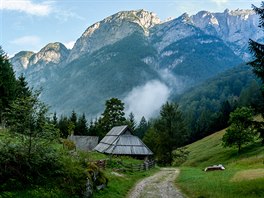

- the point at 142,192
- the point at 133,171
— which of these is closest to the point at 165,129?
the point at 133,171

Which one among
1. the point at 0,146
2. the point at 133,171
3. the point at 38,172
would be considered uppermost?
the point at 0,146

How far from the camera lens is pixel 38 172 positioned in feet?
61.3

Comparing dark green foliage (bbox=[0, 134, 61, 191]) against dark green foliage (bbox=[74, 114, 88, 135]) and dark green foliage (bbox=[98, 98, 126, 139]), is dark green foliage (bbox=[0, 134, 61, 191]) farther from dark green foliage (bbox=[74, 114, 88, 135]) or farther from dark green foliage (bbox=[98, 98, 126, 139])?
dark green foliage (bbox=[74, 114, 88, 135])

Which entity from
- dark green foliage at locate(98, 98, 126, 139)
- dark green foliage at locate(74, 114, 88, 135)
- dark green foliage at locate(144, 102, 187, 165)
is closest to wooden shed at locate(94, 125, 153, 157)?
dark green foliage at locate(144, 102, 187, 165)

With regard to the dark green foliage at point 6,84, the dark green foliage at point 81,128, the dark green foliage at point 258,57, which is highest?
the dark green foliage at point 6,84

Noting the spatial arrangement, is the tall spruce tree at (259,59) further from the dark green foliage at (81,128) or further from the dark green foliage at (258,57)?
the dark green foliage at (81,128)

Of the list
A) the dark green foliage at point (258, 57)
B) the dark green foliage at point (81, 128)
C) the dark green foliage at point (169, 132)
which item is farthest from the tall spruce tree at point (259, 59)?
the dark green foliage at point (81, 128)

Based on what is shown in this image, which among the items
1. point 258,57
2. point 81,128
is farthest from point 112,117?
point 258,57

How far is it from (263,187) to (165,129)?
5272 cm

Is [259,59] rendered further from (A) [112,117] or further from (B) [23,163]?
(A) [112,117]

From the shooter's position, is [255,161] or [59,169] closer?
[59,169]

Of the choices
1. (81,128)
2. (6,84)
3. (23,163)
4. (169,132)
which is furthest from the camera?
(81,128)

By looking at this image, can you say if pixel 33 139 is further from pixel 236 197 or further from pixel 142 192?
pixel 236 197

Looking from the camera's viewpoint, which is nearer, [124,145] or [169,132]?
[124,145]
